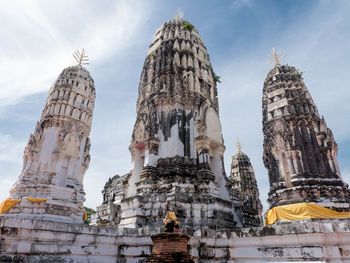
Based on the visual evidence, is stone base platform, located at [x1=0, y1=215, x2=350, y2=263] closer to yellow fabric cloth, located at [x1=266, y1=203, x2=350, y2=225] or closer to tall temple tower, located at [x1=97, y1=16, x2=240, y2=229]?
tall temple tower, located at [x1=97, y1=16, x2=240, y2=229]

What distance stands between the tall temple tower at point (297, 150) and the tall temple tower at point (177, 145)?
21.7 feet

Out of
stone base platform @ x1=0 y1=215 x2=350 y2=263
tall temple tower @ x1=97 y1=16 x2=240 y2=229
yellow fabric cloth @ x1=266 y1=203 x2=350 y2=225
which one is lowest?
stone base platform @ x1=0 y1=215 x2=350 y2=263

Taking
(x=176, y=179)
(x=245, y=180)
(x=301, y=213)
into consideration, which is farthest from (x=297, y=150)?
(x=245, y=180)

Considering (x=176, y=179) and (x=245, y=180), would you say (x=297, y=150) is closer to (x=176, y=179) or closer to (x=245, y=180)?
(x=176, y=179)

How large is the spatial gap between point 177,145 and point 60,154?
10306mm

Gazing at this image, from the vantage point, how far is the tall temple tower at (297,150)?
56.0ft

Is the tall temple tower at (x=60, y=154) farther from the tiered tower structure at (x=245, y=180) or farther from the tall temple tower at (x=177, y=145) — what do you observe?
the tiered tower structure at (x=245, y=180)

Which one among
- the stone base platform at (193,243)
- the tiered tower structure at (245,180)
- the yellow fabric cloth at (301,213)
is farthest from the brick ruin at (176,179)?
the tiered tower structure at (245,180)

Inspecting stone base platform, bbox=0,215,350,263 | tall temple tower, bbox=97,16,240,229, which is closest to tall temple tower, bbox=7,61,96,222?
tall temple tower, bbox=97,16,240,229

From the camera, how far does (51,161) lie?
61.2ft

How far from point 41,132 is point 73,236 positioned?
49.4 feet

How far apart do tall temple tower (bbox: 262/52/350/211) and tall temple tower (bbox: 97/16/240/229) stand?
6.62 meters

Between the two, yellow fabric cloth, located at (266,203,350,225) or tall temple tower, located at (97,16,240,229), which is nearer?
yellow fabric cloth, located at (266,203,350,225)

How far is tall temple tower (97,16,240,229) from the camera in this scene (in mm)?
11492
